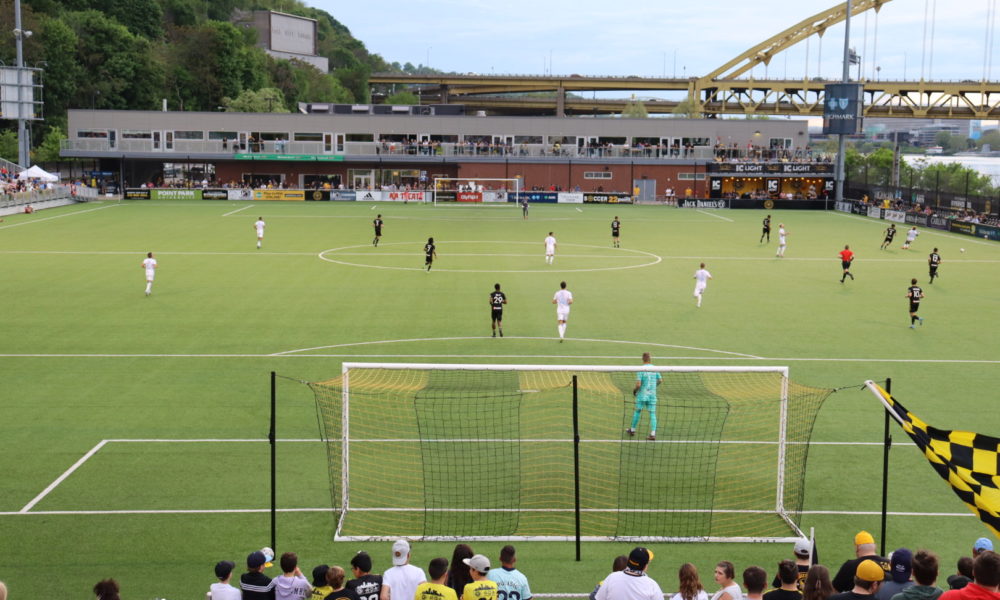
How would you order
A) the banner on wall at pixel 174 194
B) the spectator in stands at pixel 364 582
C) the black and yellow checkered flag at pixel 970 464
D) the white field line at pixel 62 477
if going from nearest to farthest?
the spectator in stands at pixel 364 582 → the black and yellow checkered flag at pixel 970 464 → the white field line at pixel 62 477 → the banner on wall at pixel 174 194

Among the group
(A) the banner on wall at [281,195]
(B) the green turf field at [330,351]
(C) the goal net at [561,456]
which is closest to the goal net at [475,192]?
(A) the banner on wall at [281,195]

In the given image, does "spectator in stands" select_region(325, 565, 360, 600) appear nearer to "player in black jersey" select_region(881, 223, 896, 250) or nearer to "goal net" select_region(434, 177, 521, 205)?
"player in black jersey" select_region(881, 223, 896, 250)

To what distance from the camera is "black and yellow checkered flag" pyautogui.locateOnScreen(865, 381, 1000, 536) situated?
1009 centimetres

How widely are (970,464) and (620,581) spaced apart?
175 inches

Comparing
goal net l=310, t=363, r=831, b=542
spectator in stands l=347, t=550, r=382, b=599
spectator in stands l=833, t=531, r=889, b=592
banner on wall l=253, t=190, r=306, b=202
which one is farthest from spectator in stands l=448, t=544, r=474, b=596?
banner on wall l=253, t=190, r=306, b=202

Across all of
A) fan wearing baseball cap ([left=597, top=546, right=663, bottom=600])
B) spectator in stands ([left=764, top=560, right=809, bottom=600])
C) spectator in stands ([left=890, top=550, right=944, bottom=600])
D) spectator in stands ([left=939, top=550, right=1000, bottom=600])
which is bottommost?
fan wearing baseball cap ([left=597, top=546, right=663, bottom=600])

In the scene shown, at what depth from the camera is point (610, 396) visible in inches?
862

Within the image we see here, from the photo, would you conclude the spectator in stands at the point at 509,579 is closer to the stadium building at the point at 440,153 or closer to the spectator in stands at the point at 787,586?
the spectator in stands at the point at 787,586

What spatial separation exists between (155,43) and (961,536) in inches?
5081

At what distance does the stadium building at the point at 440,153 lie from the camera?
3533 inches

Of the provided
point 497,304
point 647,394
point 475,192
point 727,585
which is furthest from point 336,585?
point 475,192

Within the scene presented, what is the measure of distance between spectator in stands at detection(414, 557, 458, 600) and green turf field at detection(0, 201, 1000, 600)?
3.57 meters

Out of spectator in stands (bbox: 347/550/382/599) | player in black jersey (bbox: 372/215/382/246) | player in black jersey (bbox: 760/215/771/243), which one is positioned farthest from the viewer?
player in black jersey (bbox: 760/215/771/243)

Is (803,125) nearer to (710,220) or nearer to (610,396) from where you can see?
(710,220)
